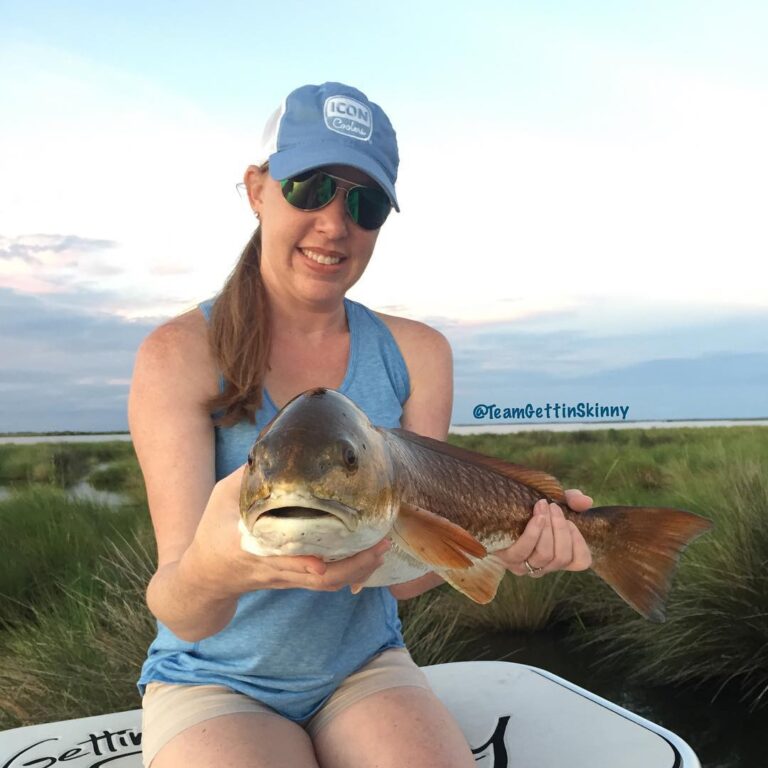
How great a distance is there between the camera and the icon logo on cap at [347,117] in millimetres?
2221

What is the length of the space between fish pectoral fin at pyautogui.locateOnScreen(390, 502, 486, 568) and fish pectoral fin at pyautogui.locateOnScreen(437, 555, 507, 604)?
22cm

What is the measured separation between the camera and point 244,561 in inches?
57.5

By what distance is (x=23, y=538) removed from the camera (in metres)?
6.51

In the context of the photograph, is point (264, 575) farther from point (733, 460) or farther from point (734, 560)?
point (733, 460)

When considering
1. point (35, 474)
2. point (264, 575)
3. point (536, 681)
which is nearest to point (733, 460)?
point (536, 681)

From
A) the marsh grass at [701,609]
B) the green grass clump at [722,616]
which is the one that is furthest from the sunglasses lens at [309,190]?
the green grass clump at [722,616]

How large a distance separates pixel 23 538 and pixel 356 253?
5366mm

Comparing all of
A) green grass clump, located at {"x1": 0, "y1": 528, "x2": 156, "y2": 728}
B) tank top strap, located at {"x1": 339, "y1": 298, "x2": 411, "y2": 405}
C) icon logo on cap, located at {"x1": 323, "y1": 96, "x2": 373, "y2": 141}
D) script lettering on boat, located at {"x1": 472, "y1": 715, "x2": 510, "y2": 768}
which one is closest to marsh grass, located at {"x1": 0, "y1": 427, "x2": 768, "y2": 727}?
green grass clump, located at {"x1": 0, "y1": 528, "x2": 156, "y2": 728}

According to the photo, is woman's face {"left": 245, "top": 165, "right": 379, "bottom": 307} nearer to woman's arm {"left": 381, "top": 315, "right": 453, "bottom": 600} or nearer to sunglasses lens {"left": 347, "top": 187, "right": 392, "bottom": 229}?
sunglasses lens {"left": 347, "top": 187, "right": 392, "bottom": 229}

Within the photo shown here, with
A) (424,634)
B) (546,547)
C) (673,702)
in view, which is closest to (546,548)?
(546,547)

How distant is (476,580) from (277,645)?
603 millimetres

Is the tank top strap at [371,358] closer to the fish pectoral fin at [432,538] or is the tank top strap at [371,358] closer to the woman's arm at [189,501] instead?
the woman's arm at [189,501]

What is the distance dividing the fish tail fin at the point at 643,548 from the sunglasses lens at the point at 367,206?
111cm

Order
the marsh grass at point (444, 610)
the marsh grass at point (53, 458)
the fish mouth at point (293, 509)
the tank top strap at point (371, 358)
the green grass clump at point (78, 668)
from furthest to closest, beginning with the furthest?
the marsh grass at point (53, 458) < the marsh grass at point (444, 610) < the green grass clump at point (78, 668) < the tank top strap at point (371, 358) < the fish mouth at point (293, 509)
